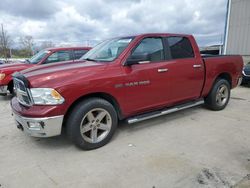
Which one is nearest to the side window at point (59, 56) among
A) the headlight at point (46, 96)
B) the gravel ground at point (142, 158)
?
the gravel ground at point (142, 158)

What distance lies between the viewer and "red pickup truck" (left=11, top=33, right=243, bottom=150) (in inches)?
115

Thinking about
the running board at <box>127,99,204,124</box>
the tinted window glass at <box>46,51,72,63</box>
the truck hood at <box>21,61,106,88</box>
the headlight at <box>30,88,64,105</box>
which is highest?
the tinted window glass at <box>46,51,72,63</box>

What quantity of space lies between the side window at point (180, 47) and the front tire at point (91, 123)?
182 cm

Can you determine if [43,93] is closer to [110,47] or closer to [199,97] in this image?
[110,47]

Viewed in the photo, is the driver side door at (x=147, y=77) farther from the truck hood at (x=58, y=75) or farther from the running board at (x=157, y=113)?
the truck hood at (x=58, y=75)

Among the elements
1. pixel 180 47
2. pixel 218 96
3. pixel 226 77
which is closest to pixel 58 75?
pixel 180 47

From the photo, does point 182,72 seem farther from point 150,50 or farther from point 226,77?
point 226,77

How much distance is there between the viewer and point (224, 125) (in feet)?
14.1

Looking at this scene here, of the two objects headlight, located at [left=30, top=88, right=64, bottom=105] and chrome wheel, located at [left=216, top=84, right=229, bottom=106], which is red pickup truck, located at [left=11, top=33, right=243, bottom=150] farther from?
chrome wheel, located at [left=216, top=84, right=229, bottom=106]

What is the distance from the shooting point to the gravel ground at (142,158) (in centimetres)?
254

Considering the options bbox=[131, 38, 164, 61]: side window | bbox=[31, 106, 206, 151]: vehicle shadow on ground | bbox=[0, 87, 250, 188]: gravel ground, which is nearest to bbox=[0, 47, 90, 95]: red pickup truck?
bbox=[0, 87, 250, 188]: gravel ground

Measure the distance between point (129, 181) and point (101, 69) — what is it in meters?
1.67

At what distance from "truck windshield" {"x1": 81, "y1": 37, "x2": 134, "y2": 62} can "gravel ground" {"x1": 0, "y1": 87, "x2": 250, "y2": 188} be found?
1443 millimetres

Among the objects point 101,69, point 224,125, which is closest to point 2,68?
point 101,69
